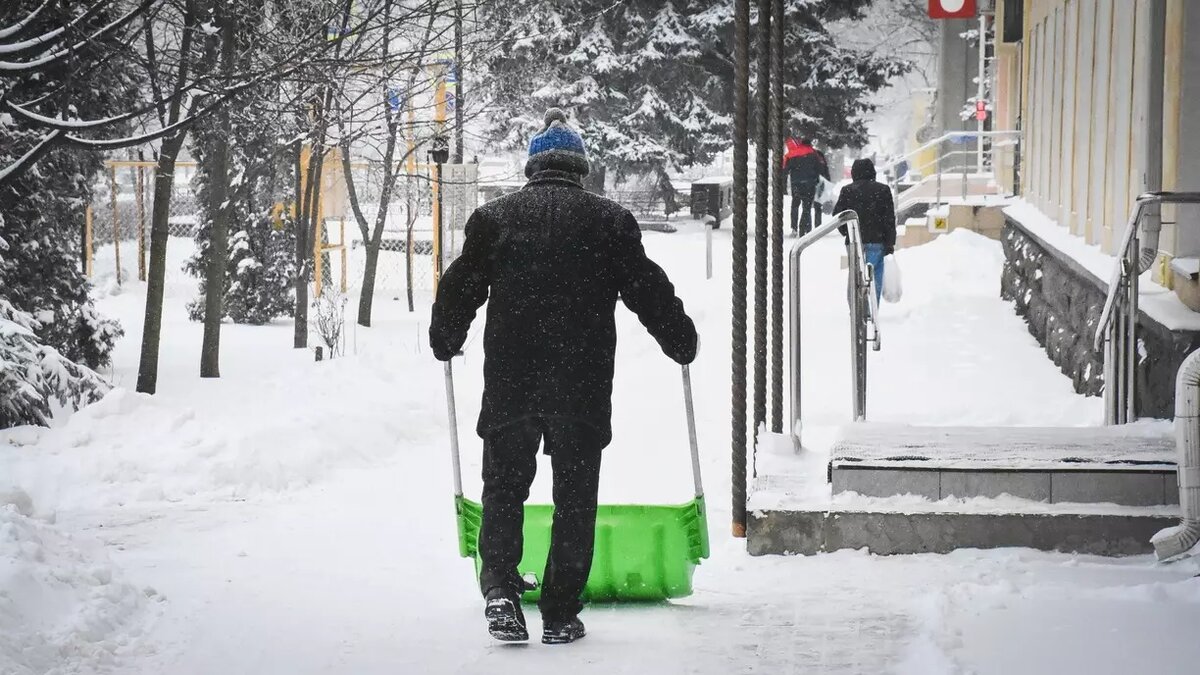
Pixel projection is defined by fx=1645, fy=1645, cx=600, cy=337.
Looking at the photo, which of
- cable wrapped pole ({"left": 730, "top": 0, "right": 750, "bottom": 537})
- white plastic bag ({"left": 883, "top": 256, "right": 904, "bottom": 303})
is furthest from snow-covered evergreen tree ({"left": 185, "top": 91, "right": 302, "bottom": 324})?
cable wrapped pole ({"left": 730, "top": 0, "right": 750, "bottom": 537})

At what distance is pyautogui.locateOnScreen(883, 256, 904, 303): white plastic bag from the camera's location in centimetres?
1498

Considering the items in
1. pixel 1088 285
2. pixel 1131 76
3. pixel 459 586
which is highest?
pixel 1131 76

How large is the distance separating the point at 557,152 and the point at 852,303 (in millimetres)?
3636

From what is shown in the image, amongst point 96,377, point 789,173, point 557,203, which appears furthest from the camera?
point 789,173

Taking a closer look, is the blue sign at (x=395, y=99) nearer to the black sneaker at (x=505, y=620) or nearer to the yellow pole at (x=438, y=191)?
the yellow pole at (x=438, y=191)

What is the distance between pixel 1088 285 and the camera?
38.2ft

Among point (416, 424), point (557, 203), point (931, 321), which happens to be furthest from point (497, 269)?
point (931, 321)

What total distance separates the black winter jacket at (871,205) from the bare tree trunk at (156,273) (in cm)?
641

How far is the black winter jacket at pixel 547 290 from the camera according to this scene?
5.04 metres

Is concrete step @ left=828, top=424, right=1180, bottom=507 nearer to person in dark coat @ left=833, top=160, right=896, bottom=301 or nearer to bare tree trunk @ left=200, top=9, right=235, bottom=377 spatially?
bare tree trunk @ left=200, top=9, right=235, bottom=377

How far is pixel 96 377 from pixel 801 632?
7.16m

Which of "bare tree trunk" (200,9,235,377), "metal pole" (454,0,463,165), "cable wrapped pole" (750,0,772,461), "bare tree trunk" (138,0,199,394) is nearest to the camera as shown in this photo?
"cable wrapped pole" (750,0,772,461)

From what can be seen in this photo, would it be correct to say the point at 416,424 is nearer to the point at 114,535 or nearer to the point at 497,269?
the point at 114,535

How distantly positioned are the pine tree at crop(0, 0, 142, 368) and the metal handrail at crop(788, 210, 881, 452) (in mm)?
6001
